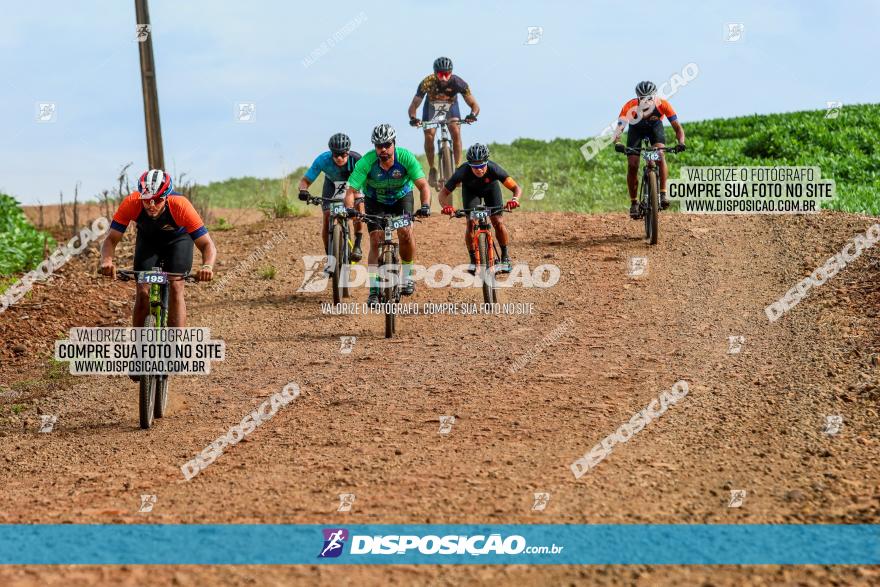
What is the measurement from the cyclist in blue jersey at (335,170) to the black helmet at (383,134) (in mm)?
1492

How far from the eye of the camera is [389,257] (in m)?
12.2

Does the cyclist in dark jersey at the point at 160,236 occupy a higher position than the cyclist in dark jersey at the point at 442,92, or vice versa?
the cyclist in dark jersey at the point at 442,92

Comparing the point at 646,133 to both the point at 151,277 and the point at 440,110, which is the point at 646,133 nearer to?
the point at 440,110

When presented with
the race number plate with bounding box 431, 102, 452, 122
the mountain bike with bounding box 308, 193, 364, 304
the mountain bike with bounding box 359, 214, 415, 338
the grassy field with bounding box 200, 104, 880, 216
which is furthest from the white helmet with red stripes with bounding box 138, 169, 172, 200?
the grassy field with bounding box 200, 104, 880, 216

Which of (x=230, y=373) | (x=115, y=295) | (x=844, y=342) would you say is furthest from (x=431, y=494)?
(x=115, y=295)

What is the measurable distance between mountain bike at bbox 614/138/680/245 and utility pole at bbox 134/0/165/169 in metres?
8.83

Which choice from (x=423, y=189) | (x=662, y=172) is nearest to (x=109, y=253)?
(x=423, y=189)

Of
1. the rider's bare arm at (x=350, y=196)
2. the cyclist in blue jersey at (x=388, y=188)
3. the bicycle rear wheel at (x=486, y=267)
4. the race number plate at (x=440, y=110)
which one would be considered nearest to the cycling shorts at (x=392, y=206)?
the cyclist in blue jersey at (x=388, y=188)

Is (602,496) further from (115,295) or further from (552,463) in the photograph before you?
(115,295)

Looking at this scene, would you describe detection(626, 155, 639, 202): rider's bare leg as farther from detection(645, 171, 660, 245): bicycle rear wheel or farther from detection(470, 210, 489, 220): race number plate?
detection(470, 210, 489, 220): race number plate

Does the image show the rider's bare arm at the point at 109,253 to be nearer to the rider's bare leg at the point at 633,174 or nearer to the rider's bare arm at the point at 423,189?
the rider's bare arm at the point at 423,189

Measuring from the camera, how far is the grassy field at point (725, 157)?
90.0 feet

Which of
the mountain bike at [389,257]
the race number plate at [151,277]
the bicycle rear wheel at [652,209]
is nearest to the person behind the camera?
the race number plate at [151,277]

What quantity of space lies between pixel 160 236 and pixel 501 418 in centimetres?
366
